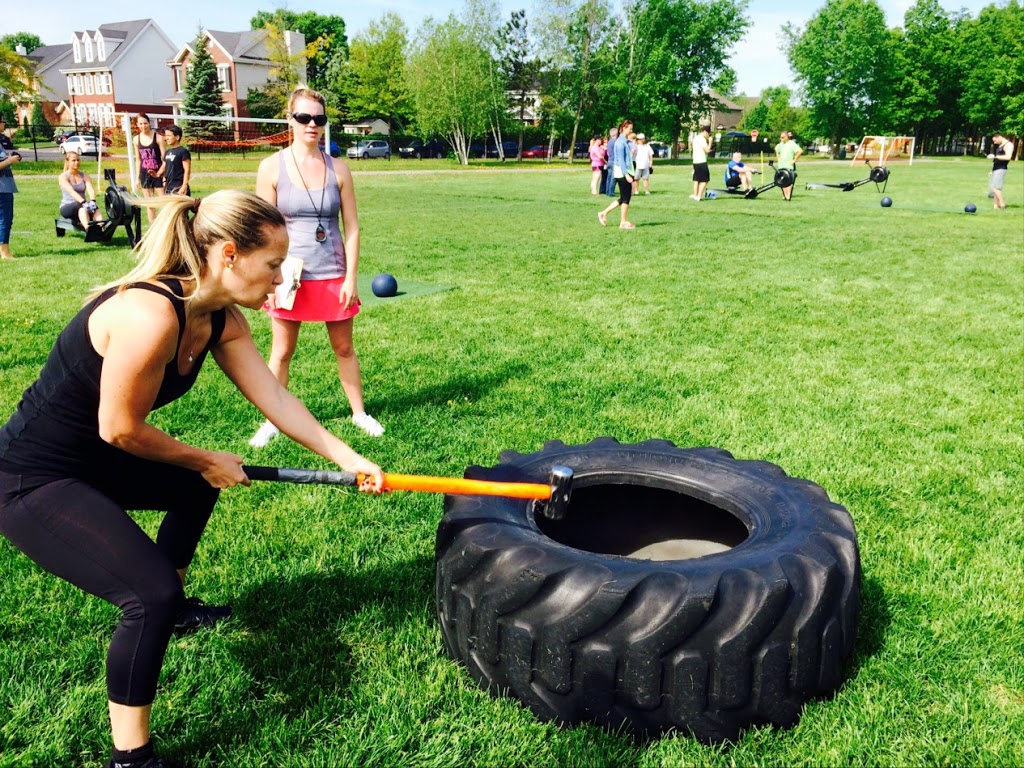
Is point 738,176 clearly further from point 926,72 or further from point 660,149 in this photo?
point 926,72

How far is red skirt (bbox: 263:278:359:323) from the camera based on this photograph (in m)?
4.75

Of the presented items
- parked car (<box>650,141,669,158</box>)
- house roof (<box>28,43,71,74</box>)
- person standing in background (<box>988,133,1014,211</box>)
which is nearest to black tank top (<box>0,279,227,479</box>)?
person standing in background (<box>988,133,1014,211</box>)

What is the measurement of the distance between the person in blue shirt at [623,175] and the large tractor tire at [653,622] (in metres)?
13.1

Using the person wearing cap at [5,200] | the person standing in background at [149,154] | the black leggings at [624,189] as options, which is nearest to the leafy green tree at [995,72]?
the black leggings at [624,189]

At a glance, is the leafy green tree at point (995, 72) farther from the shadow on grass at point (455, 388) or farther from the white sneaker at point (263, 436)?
the white sneaker at point (263, 436)

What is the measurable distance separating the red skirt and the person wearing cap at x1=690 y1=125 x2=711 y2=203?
1622 cm

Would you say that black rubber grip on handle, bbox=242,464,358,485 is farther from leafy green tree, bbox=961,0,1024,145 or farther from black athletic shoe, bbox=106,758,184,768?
leafy green tree, bbox=961,0,1024,145

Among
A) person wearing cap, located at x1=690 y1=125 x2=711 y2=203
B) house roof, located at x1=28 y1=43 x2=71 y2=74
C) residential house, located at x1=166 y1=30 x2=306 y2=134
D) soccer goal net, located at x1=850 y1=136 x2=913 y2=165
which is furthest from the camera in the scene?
house roof, located at x1=28 y1=43 x2=71 y2=74

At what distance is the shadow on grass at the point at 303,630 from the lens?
8.41 ft

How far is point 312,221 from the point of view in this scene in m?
4.65

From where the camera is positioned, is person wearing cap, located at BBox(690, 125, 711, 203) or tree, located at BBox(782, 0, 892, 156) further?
tree, located at BBox(782, 0, 892, 156)

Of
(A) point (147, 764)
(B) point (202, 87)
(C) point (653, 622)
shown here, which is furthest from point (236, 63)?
(C) point (653, 622)

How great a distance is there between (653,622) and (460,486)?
0.75 m

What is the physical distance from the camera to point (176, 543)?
278 centimetres
